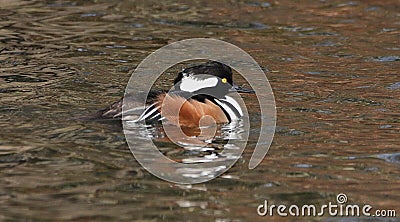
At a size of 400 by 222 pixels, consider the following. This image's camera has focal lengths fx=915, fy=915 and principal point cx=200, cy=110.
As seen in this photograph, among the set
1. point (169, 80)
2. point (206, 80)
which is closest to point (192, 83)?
point (206, 80)

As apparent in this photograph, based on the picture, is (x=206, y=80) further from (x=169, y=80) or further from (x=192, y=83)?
(x=169, y=80)

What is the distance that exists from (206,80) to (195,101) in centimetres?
28

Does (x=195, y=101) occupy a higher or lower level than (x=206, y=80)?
lower

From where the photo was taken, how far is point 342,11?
1731 cm

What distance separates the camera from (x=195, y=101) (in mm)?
10062

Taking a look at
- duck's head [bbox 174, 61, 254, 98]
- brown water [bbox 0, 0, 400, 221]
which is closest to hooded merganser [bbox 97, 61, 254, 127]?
duck's head [bbox 174, 61, 254, 98]

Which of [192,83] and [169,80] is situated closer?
[192,83]

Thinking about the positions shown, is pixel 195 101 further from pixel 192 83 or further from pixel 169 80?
pixel 169 80

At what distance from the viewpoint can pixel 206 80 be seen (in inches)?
400

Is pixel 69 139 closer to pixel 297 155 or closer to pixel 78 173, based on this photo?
pixel 78 173

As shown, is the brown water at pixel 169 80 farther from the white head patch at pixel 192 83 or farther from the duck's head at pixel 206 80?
the white head patch at pixel 192 83

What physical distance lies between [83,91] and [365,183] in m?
4.76

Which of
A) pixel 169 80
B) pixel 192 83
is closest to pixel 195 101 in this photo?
pixel 192 83

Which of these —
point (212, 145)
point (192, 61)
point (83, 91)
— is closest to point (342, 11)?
point (192, 61)
